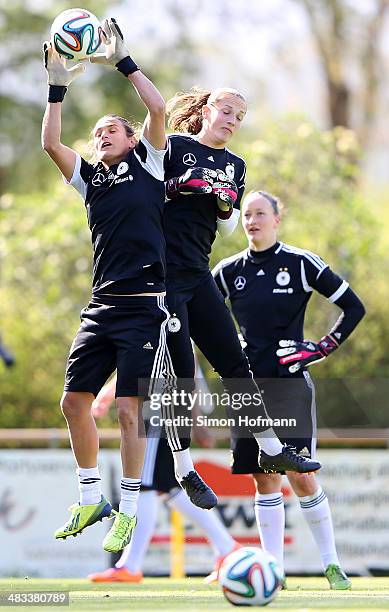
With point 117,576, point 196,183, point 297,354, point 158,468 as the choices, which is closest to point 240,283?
point 297,354

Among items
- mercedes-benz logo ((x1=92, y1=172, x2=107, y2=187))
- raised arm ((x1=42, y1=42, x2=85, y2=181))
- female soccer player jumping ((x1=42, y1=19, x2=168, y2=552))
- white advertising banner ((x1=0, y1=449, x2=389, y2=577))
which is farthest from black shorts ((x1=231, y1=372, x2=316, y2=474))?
white advertising banner ((x1=0, y1=449, x2=389, y2=577))

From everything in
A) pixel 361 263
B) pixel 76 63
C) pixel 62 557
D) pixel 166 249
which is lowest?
pixel 62 557

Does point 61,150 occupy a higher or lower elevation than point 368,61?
lower

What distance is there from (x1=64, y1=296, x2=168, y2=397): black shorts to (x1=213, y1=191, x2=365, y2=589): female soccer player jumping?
1.46 m

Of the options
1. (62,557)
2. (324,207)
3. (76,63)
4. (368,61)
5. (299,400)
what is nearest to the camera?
(76,63)

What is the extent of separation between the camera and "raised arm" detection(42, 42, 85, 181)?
775 cm

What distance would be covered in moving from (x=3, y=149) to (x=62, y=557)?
19.8 metres

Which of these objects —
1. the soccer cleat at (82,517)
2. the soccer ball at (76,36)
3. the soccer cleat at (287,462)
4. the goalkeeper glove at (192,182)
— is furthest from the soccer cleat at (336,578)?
the soccer ball at (76,36)

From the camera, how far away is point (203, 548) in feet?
42.4

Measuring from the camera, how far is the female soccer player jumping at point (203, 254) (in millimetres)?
8078

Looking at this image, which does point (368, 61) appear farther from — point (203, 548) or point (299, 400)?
point (299, 400)

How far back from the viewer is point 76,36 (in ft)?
24.8

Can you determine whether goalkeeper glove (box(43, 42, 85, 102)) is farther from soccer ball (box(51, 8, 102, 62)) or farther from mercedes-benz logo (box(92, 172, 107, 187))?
mercedes-benz logo (box(92, 172, 107, 187))

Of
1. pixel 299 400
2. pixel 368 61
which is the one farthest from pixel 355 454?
pixel 368 61
